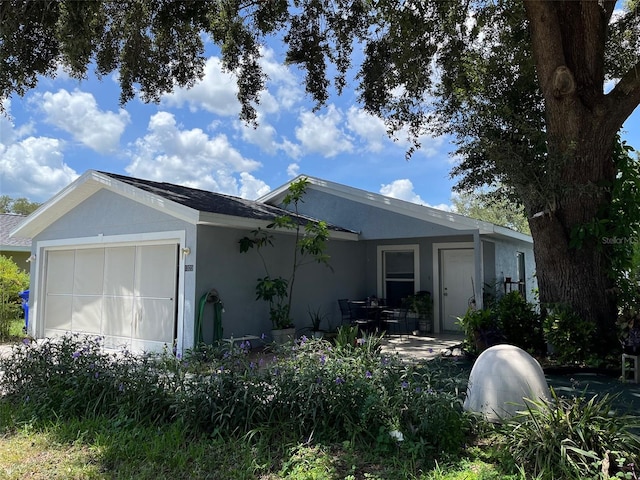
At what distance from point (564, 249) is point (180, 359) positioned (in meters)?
6.10

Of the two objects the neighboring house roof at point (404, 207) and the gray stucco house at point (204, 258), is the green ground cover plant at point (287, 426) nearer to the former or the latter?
the gray stucco house at point (204, 258)

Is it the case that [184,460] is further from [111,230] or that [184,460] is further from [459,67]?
[459,67]

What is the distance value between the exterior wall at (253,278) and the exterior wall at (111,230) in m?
0.33

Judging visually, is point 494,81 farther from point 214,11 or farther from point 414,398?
point 414,398

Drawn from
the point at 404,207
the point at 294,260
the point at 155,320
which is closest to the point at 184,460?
the point at 155,320

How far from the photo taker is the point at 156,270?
9062 mm

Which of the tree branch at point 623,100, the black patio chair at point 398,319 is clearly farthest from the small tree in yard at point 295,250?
the tree branch at point 623,100

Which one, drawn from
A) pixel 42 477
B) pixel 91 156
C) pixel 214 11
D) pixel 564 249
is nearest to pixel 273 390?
pixel 42 477

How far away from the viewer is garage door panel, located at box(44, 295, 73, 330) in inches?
420

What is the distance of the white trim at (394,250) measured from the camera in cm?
1226

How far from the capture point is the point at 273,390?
4.23 meters

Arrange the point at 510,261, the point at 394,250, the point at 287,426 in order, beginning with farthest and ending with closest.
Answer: the point at 510,261 < the point at 394,250 < the point at 287,426

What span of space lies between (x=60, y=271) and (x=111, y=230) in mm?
2507

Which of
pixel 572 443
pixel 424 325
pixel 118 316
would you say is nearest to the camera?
pixel 572 443
